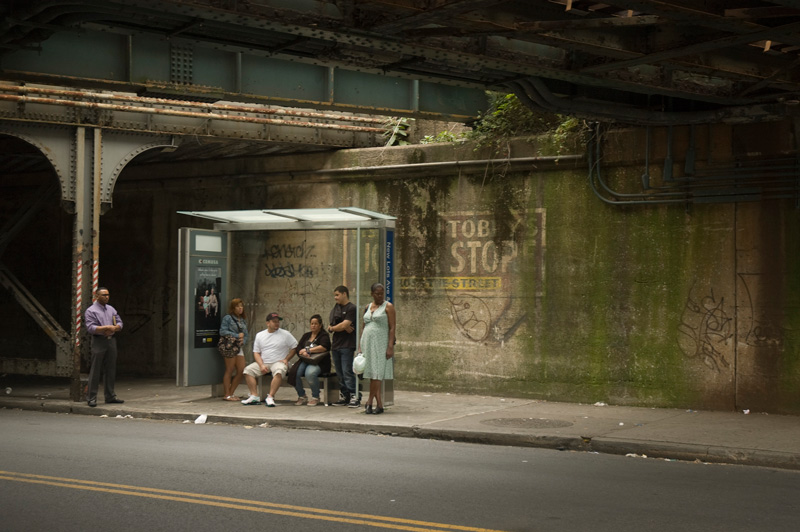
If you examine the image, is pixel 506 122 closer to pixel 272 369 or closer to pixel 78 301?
pixel 272 369

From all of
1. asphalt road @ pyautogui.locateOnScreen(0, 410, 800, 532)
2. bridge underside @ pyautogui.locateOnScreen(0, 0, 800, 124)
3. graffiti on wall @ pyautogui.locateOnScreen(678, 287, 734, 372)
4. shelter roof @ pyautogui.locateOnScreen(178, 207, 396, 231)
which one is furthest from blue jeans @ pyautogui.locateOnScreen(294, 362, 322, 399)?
graffiti on wall @ pyautogui.locateOnScreen(678, 287, 734, 372)

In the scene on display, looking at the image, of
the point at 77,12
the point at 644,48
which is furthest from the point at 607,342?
the point at 77,12

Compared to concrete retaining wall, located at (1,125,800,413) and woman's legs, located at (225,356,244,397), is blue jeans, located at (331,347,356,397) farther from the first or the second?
concrete retaining wall, located at (1,125,800,413)

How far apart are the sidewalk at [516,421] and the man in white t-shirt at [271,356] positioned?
0.43 m

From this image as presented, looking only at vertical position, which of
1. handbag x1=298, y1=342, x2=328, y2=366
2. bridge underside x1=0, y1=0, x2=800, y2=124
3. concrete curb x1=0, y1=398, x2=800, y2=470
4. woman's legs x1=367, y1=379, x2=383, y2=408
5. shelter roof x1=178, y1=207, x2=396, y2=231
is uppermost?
bridge underside x1=0, y1=0, x2=800, y2=124

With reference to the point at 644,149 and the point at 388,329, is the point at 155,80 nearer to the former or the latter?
the point at 388,329

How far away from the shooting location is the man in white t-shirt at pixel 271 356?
50.9 feet

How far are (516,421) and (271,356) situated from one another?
449 cm

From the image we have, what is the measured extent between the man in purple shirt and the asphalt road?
345 cm

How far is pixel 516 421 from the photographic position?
1310cm

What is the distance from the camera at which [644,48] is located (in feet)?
34.2

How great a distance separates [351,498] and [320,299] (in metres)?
10.1

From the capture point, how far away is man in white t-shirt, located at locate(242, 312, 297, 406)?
611 inches

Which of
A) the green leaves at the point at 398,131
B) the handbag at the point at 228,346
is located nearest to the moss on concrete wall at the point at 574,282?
the green leaves at the point at 398,131
